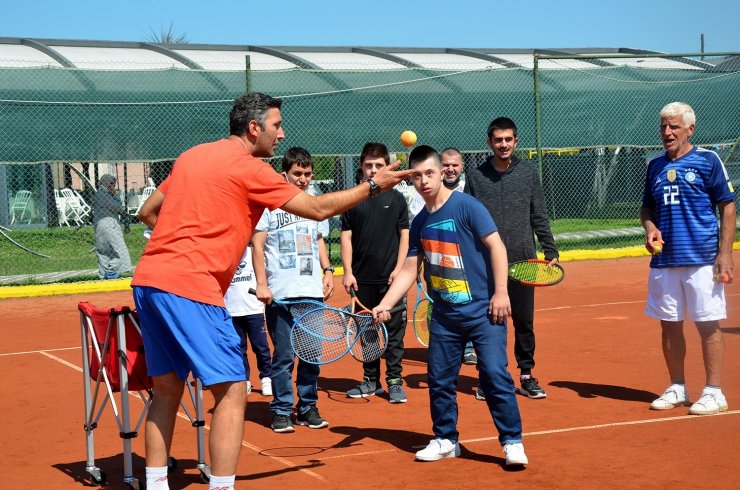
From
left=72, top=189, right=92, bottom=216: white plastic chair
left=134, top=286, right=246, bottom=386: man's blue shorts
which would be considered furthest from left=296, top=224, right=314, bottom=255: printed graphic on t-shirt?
left=72, top=189, right=92, bottom=216: white plastic chair

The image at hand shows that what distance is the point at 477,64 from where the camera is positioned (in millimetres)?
24969

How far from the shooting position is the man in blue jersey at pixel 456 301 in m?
6.31

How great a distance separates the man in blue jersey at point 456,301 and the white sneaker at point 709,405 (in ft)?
5.37

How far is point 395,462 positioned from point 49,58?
16.5 m

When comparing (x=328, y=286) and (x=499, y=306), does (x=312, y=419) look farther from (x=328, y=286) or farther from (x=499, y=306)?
(x=499, y=306)

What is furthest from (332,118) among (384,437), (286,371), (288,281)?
(384,437)

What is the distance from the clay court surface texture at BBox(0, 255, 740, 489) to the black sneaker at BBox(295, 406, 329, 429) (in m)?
0.07

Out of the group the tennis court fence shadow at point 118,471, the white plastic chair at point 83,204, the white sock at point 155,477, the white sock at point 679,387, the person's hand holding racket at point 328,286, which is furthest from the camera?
the white plastic chair at point 83,204

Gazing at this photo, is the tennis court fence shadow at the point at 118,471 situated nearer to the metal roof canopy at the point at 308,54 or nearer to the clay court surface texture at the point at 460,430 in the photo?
the clay court surface texture at the point at 460,430

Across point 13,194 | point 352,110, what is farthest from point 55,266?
point 352,110

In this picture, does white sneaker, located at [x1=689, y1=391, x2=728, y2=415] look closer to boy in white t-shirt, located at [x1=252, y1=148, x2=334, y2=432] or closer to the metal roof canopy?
boy in white t-shirt, located at [x1=252, y1=148, x2=334, y2=432]

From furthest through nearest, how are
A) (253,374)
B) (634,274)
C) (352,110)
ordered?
1. (352,110)
2. (634,274)
3. (253,374)

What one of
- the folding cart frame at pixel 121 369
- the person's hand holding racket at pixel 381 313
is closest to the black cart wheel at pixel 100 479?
the folding cart frame at pixel 121 369

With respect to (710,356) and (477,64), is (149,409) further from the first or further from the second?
(477,64)
